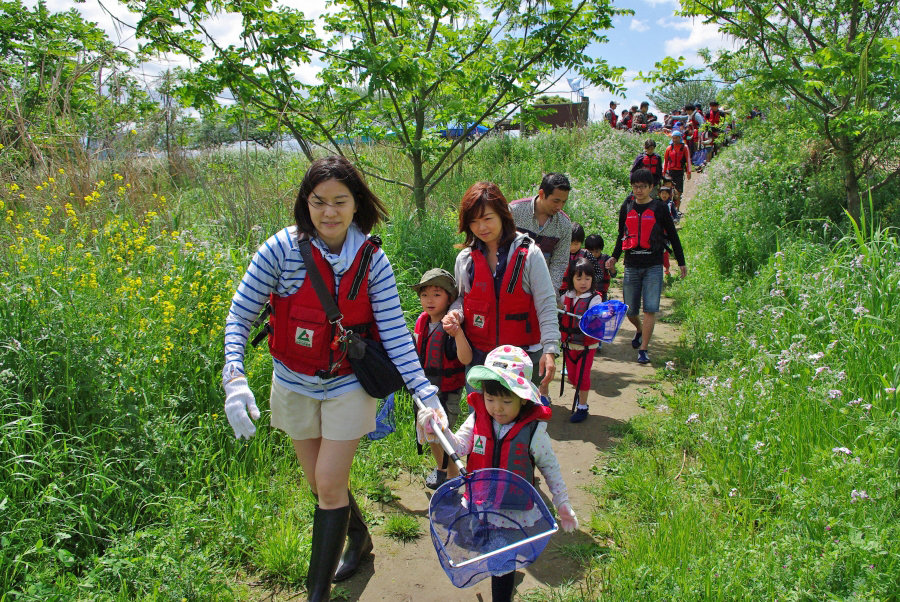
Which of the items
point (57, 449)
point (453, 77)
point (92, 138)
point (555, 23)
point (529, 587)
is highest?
point (555, 23)

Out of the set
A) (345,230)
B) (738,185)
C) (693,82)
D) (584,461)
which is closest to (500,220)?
(345,230)

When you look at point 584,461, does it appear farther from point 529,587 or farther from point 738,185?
point 738,185

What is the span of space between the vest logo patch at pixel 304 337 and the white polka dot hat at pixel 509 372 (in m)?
0.71

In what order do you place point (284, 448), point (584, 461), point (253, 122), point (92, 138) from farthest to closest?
point (253, 122) < point (92, 138) < point (584, 461) < point (284, 448)

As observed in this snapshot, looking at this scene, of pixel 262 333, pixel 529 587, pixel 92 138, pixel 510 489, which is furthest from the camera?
pixel 92 138

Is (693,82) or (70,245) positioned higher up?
(693,82)

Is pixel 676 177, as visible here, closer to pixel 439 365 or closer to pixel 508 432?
pixel 439 365

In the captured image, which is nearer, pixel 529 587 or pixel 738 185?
pixel 529 587

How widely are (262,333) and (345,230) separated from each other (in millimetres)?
626

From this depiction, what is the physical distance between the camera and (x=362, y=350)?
2602mm

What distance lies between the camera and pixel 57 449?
3.25m

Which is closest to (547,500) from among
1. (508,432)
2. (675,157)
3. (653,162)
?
(508,432)

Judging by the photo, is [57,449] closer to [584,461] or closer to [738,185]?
[584,461]

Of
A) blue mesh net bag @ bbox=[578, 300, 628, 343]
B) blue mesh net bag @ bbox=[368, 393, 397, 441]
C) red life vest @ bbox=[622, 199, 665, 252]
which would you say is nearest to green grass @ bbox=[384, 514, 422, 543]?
blue mesh net bag @ bbox=[368, 393, 397, 441]
